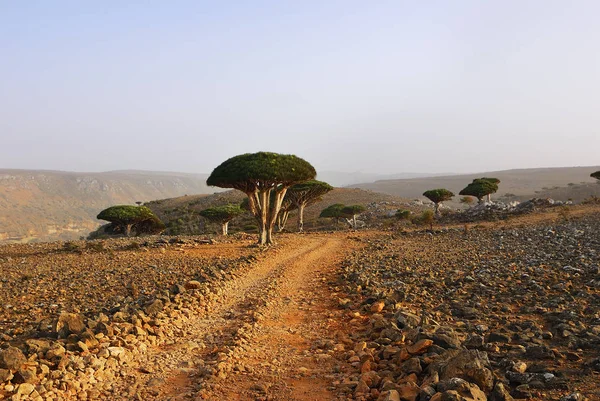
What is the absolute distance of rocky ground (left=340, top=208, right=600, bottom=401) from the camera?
457cm

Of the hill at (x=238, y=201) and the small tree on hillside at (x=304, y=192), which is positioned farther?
the hill at (x=238, y=201)

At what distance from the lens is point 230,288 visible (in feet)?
38.4

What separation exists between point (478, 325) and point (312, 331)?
320 cm

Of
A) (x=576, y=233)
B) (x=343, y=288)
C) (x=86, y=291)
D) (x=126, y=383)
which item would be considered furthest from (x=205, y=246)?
(x=576, y=233)

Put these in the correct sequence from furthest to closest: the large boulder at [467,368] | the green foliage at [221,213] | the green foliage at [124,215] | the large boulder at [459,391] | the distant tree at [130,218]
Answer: the green foliage at [221,213], the distant tree at [130,218], the green foliage at [124,215], the large boulder at [467,368], the large boulder at [459,391]

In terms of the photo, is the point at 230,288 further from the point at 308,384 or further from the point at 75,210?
the point at 75,210

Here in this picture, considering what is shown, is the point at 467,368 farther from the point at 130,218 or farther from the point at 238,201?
the point at 238,201

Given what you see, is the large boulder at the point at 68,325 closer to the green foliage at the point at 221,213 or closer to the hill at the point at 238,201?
the green foliage at the point at 221,213

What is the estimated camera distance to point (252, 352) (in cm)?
662

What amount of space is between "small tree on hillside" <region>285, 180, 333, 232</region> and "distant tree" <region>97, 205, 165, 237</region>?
15116 millimetres

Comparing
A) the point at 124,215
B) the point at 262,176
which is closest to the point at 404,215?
the point at 262,176

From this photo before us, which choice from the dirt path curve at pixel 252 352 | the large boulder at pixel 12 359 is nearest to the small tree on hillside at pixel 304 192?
the dirt path curve at pixel 252 352

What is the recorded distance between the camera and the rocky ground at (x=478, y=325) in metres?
4.57

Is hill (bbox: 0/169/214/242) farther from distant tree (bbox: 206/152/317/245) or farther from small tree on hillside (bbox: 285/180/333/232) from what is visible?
distant tree (bbox: 206/152/317/245)
